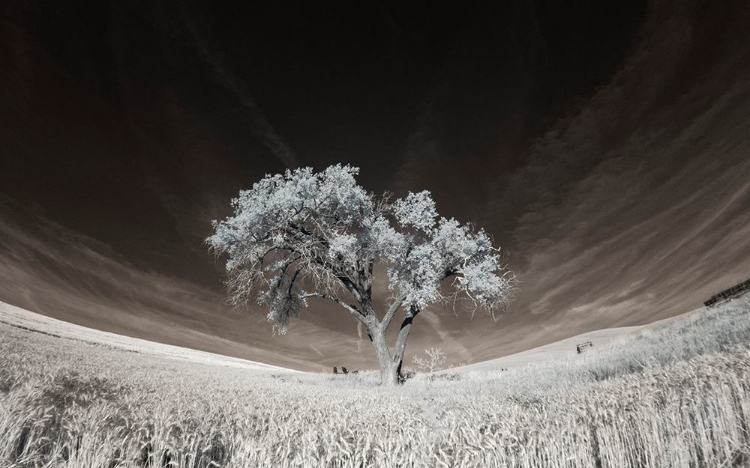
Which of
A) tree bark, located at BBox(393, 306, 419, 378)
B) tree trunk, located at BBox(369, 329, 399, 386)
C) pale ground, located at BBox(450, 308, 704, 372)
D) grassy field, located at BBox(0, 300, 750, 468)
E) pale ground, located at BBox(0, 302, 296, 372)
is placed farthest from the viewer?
pale ground, located at BBox(0, 302, 296, 372)

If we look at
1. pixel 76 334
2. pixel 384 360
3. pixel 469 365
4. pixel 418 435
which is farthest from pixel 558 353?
pixel 76 334

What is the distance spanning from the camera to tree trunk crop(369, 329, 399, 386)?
23.0 m

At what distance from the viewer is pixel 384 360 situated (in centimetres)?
2334

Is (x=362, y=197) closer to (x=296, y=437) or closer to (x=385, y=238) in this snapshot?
(x=385, y=238)

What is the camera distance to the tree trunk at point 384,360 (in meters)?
23.0

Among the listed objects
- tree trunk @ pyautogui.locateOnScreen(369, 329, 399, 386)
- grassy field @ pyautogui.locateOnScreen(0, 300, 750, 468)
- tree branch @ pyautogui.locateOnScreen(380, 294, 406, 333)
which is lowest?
grassy field @ pyautogui.locateOnScreen(0, 300, 750, 468)

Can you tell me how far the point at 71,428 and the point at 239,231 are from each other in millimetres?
21587

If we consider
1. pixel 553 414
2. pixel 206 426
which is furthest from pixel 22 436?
pixel 553 414

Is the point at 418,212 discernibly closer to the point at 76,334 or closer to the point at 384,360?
the point at 384,360

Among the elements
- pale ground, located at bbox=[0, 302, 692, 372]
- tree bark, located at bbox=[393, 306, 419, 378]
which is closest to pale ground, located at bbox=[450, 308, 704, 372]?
pale ground, located at bbox=[0, 302, 692, 372]

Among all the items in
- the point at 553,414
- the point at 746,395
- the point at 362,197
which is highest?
the point at 362,197

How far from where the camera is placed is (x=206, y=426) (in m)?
4.34

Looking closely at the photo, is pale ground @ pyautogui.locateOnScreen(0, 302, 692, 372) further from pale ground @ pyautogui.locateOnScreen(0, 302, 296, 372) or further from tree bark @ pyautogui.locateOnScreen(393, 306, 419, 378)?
tree bark @ pyautogui.locateOnScreen(393, 306, 419, 378)

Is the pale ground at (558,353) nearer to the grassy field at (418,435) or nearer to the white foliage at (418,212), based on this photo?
the white foliage at (418,212)
